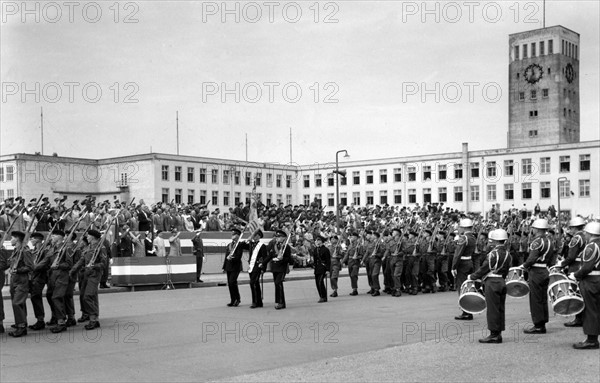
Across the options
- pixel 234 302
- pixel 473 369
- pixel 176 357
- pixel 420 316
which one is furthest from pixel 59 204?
pixel 473 369

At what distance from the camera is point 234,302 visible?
60.5 feet

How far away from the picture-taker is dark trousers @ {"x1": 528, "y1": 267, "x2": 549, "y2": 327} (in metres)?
13.3

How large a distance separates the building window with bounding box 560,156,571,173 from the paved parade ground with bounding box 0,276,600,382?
60.4m

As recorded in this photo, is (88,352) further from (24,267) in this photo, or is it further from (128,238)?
(128,238)

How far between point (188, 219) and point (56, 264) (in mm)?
18448

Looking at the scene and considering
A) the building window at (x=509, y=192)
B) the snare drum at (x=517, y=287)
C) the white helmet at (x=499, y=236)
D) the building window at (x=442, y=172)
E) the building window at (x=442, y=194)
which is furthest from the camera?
the building window at (x=442, y=194)

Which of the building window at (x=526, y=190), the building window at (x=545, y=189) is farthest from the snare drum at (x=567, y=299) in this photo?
the building window at (x=526, y=190)

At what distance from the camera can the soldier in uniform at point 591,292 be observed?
11.4 metres

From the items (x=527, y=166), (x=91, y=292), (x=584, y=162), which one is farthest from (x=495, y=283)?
(x=527, y=166)

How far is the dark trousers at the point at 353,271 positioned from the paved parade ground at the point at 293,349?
4.79 m

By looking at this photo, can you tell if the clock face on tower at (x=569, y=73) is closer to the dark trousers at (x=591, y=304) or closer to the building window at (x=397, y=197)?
the building window at (x=397, y=197)

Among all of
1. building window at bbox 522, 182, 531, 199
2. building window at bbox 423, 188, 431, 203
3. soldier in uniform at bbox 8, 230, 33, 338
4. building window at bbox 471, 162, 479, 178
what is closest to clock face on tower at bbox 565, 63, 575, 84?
building window at bbox 471, 162, 479, 178

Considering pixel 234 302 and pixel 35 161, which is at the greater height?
pixel 35 161

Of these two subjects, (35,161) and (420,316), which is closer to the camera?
(420,316)
